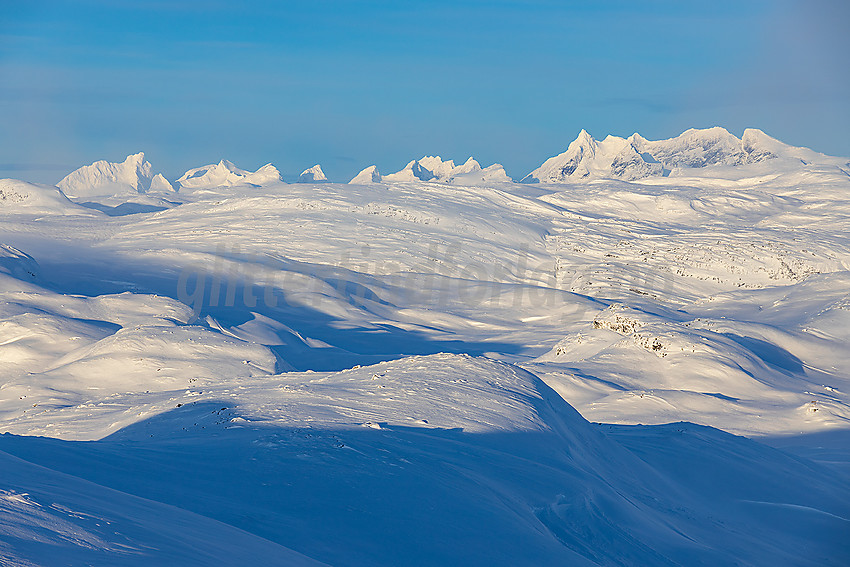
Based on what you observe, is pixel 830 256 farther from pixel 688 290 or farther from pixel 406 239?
pixel 406 239

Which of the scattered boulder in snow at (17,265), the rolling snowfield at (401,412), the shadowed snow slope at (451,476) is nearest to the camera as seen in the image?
the rolling snowfield at (401,412)

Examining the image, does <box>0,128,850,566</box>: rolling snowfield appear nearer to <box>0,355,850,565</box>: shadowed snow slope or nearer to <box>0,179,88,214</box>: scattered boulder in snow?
<box>0,355,850,565</box>: shadowed snow slope

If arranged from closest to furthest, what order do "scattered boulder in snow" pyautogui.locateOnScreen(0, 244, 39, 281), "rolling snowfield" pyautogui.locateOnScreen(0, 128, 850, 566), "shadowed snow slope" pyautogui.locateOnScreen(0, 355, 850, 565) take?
"rolling snowfield" pyautogui.locateOnScreen(0, 128, 850, 566) → "shadowed snow slope" pyautogui.locateOnScreen(0, 355, 850, 565) → "scattered boulder in snow" pyautogui.locateOnScreen(0, 244, 39, 281)

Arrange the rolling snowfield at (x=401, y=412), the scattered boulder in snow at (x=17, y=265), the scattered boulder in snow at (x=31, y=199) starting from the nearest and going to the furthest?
the rolling snowfield at (x=401, y=412), the scattered boulder in snow at (x=17, y=265), the scattered boulder in snow at (x=31, y=199)

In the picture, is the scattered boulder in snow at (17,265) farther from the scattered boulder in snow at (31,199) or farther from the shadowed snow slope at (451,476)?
the scattered boulder in snow at (31,199)

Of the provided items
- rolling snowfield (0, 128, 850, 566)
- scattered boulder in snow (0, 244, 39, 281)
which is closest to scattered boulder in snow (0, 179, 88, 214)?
rolling snowfield (0, 128, 850, 566)

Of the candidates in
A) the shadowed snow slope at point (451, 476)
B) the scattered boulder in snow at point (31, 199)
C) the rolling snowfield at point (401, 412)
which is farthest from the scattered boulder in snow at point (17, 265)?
the scattered boulder in snow at point (31, 199)

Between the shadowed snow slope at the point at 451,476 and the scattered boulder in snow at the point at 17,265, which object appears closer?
the shadowed snow slope at the point at 451,476

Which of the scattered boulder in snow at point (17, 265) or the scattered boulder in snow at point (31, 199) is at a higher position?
the scattered boulder in snow at point (31, 199)
